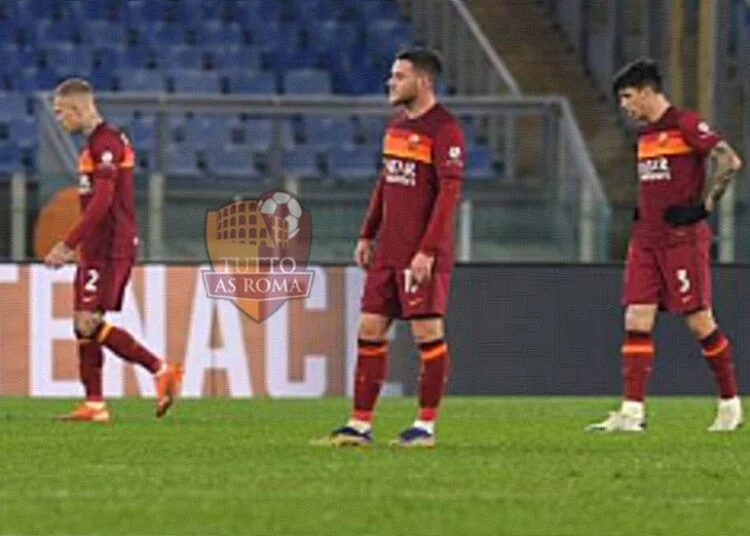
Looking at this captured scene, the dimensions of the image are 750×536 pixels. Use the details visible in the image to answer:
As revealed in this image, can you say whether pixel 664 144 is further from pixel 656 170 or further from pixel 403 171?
pixel 403 171

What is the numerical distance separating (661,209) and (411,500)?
17.5 ft

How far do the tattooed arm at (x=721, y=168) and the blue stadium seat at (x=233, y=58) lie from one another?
13.4m

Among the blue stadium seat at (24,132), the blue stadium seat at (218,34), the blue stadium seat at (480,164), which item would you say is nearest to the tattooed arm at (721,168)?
the blue stadium seat at (480,164)

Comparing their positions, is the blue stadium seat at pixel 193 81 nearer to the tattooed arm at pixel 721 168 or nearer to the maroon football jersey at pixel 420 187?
the tattooed arm at pixel 721 168

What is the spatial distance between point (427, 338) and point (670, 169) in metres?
2.40

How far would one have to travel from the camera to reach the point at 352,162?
80.6 ft

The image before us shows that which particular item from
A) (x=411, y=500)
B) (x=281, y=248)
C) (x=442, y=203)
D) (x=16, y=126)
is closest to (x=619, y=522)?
(x=411, y=500)

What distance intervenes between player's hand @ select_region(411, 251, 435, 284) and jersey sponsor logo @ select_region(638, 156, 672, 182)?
244 centimetres

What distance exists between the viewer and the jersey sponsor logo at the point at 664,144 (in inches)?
596

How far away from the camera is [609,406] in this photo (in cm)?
2070

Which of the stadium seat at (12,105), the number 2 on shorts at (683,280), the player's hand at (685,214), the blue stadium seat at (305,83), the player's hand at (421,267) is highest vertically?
the blue stadium seat at (305,83)

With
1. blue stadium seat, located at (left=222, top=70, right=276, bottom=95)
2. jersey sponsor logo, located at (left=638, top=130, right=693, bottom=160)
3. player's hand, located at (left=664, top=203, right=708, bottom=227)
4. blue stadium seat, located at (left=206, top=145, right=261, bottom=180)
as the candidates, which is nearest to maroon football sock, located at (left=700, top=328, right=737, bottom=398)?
player's hand, located at (left=664, top=203, right=708, bottom=227)

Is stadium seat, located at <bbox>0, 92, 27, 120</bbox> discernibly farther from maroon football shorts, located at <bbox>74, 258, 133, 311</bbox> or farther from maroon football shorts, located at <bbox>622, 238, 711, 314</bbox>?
maroon football shorts, located at <bbox>622, 238, 711, 314</bbox>

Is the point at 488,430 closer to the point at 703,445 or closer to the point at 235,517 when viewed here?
the point at 703,445
